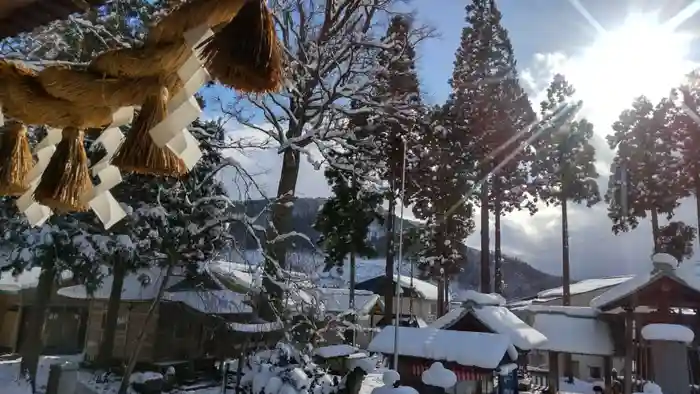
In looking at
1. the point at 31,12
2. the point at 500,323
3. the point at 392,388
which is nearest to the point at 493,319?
the point at 500,323

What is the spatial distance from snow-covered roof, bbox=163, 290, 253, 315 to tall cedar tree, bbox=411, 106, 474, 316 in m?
7.40

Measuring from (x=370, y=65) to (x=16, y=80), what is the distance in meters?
9.49

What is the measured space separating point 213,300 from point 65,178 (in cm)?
1288

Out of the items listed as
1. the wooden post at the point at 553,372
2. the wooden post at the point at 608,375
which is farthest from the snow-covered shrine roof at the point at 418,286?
the wooden post at the point at 608,375

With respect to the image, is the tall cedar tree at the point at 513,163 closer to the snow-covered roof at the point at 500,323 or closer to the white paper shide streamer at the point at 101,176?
the snow-covered roof at the point at 500,323

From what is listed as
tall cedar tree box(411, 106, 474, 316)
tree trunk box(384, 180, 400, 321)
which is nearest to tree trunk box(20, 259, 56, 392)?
tall cedar tree box(411, 106, 474, 316)

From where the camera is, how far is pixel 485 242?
19234 mm

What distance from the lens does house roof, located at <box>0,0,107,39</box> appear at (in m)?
1.29

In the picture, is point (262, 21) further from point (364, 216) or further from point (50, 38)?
point (364, 216)

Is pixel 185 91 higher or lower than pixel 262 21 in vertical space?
lower

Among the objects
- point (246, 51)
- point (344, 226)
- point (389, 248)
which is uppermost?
point (344, 226)

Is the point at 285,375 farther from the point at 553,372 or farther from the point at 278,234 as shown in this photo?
the point at 553,372

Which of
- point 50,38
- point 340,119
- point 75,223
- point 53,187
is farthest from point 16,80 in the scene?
point 75,223

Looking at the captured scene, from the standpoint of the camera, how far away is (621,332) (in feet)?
42.7
